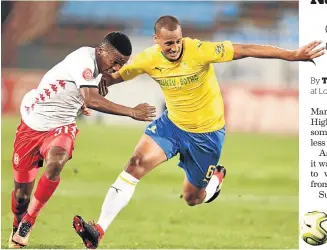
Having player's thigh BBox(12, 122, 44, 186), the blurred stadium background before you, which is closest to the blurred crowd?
the blurred stadium background

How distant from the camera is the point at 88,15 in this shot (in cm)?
2898

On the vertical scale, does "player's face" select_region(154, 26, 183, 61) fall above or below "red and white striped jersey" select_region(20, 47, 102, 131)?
above

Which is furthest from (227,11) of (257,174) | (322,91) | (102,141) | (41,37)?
(322,91)

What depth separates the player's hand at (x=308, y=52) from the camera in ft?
24.6

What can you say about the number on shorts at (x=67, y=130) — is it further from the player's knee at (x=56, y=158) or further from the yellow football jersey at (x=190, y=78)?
the yellow football jersey at (x=190, y=78)

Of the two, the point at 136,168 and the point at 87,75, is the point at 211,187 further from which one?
Answer: the point at 87,75

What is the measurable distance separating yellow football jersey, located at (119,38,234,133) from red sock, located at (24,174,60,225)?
1.20 m

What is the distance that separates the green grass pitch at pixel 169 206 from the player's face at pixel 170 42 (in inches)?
81.3

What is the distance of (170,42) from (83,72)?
0.82m

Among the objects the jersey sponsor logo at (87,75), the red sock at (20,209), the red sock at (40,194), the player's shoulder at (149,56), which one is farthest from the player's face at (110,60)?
the red sock at (20,209)

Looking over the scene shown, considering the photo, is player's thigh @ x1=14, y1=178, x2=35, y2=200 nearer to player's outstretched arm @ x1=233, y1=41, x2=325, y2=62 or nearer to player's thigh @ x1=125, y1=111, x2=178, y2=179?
player's thigh @ x1=125, y1=111, x2=178, y2=179

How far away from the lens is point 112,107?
7402 millimetres

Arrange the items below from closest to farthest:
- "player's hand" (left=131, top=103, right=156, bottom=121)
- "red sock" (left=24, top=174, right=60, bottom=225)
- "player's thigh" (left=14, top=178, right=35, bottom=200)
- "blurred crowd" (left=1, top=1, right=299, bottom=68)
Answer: "player's hand" (left=131, top=103, right=156, bottom=121) < "red sock" (left=24, top=174, right=60, bottom=225) < "player's thigh" (left=14, top=178, right=35, bottom=200) < "blurred crowd" (left=1, top=1, right=299, bottom=68)

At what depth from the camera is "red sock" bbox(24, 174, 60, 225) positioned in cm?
805
